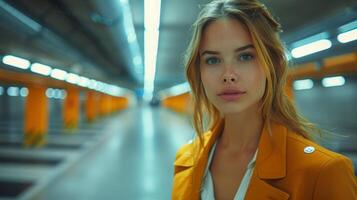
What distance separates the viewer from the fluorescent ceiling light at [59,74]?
11.4 metres

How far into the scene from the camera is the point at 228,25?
137cm

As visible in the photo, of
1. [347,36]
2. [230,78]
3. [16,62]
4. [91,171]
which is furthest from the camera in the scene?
[91,171]

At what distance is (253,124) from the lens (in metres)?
1.48

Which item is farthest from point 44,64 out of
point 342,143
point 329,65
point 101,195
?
point 342,143

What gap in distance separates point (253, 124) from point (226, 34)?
379 mm

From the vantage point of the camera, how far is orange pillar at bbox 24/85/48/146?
14.3 meters

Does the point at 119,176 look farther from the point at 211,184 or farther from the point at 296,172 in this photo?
the point at 296,172

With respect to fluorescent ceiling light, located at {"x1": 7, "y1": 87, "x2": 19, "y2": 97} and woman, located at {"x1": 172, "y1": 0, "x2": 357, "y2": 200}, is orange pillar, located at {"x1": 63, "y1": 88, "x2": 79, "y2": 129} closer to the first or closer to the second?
fluorescent ceiling light, located at {"x1": 7, "y1": 87, "x2": 19, "y2": 97}

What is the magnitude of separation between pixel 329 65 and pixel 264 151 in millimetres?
7719

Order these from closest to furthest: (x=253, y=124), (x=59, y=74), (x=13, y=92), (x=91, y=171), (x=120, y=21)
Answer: (x=253, y=124) → (x=120, y=21) → (x=91, y=171) → (x=59, y=74) → (x=13, y=92)

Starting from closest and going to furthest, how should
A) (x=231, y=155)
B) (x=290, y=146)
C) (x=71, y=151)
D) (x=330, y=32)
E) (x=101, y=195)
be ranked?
(x=290, y=146)
(x=231, y=155)
(x=330, y=32)
(x=101, y=195)
(x=71, y=151)

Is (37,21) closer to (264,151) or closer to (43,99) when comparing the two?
(264,151)

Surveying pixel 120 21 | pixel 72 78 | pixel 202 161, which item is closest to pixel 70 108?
pixel 72 78

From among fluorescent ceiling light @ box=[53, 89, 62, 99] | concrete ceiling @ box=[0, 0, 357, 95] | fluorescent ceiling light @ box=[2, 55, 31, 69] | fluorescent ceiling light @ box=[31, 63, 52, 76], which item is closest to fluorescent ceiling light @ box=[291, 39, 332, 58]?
concrete ceiling @ box=[0, 0, 357, 95]
